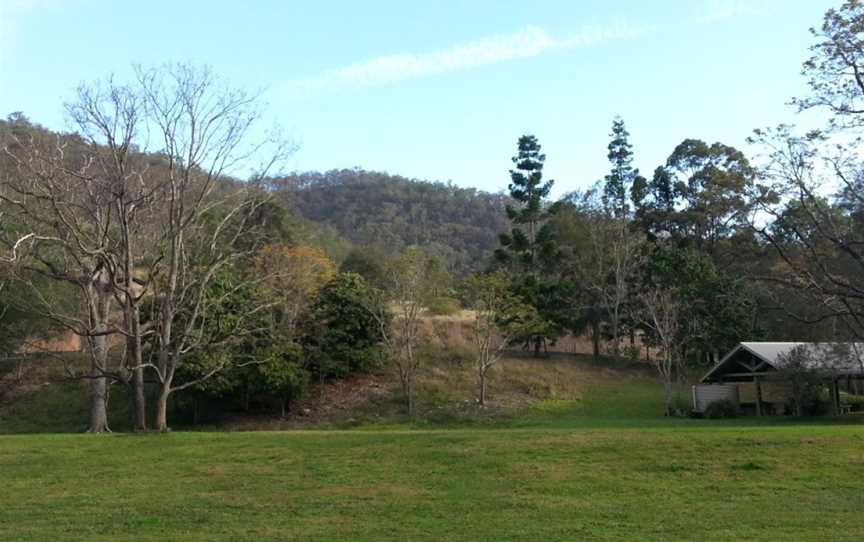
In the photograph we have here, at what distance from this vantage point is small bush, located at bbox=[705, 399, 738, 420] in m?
34.8

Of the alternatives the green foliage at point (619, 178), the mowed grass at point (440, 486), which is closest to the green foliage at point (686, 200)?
the green foliage at point (619, 178)

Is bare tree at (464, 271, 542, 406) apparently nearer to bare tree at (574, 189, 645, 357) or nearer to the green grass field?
bare tree at (574, 189, 645, 357)

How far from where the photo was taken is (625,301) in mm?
49031

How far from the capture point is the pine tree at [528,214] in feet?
163

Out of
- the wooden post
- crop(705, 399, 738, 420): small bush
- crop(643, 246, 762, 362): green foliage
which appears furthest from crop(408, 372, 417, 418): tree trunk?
crop(643, 246, 762, 362): green foliage

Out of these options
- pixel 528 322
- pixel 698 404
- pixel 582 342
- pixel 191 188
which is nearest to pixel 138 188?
pixel 191 188

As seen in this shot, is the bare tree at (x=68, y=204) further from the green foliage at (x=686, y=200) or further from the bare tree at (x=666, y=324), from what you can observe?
the green foliage at (x=686, y=200)

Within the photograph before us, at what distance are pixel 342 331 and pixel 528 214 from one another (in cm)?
1777

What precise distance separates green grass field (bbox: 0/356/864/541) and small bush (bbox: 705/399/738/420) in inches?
688

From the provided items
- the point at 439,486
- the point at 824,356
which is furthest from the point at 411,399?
the point at 439,486

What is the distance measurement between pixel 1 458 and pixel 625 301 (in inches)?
1541

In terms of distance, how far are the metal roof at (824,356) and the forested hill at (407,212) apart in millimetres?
40078

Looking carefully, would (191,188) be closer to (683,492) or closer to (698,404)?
(683,492)

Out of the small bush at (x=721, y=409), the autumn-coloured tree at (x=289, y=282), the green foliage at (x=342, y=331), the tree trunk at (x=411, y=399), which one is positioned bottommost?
the small bush at (x=721, y=409)
